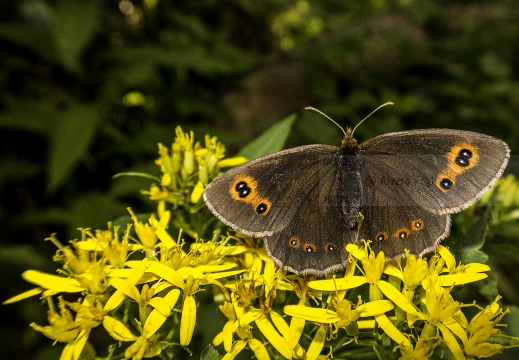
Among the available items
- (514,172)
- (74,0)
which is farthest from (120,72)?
(514,172)

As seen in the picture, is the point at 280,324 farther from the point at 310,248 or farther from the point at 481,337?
the point at 481,337

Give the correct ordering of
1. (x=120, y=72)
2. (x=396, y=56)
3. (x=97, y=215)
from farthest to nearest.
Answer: (x=396, y=56), (x=120, y=72), (x=97, y=215)

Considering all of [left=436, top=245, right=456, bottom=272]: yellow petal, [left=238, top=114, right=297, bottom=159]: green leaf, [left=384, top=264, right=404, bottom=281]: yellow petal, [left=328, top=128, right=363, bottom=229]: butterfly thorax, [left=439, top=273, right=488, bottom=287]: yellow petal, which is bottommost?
[left=439, top=273, right=488, bottom=287]: yellow petal

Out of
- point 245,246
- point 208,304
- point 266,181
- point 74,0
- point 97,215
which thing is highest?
point 74,0

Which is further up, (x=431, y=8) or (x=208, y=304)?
(x=431, y=8)

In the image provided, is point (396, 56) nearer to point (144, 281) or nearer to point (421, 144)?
point (421, 144)

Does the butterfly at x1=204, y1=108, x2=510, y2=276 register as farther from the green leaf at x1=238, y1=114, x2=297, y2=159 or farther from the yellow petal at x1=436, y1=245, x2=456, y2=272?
the green leaf at x1=238, y1=114, x2=297, y2=159

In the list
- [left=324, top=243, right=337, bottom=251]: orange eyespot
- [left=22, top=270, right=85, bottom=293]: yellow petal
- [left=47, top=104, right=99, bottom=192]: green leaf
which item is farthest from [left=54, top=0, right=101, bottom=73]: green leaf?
[left=324, top=243, right=337, bottom=251]: orange eyespot
